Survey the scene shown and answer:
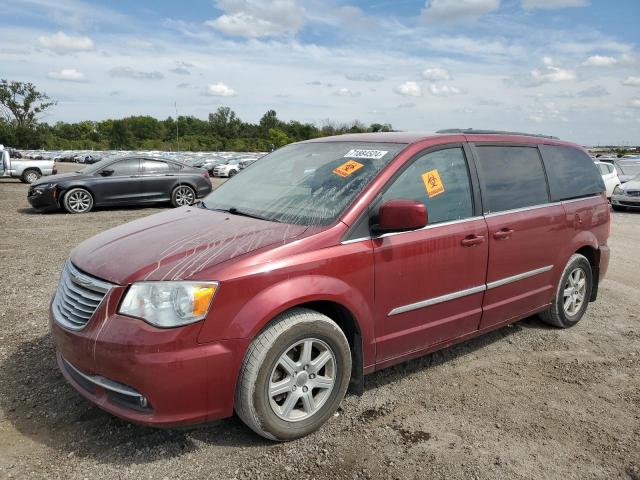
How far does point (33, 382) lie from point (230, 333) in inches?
74.7

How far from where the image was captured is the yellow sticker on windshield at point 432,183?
3.51 meters

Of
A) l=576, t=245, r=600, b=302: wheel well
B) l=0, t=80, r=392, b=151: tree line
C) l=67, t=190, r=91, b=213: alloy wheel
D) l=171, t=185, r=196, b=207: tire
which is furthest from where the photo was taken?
l=0, t=80, r=392, b=151: tree line

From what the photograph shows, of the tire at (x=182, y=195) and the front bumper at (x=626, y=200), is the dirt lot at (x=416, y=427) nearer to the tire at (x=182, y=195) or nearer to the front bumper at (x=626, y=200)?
the tire at (x=182, y=195)

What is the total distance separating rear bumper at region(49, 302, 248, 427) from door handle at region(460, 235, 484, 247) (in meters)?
1.74

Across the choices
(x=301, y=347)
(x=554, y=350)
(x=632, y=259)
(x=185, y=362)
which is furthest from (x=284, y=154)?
(x=632, y=259)

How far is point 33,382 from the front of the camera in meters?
3.59

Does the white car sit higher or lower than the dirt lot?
higher

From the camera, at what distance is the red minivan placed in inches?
101

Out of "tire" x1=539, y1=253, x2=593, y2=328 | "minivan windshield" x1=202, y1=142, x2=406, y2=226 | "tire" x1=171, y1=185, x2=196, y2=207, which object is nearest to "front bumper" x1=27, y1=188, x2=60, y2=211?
"tire" x1=171, y1=185, x2=196, y2=207

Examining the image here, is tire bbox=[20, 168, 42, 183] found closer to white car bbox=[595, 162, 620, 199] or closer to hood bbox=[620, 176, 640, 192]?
white car bbox=[595, 162, 620, 199]

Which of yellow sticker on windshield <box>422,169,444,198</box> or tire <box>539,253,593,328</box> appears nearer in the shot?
yellow sticker on windshield <box>422,169,444,198</box>

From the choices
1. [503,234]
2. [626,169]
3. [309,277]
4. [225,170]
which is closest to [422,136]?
[503,234]

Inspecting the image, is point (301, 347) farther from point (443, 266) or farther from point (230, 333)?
point (443, 266)

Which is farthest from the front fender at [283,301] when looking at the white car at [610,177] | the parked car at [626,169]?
the parked car at [626,169]
